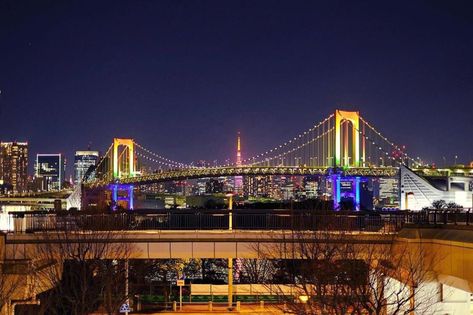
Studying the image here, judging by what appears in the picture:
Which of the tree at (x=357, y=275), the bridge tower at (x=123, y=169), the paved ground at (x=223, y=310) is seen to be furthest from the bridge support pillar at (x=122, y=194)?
the tree at (x=357, y=275)

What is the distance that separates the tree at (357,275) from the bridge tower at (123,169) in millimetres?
84669

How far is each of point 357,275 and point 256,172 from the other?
85.1 meters

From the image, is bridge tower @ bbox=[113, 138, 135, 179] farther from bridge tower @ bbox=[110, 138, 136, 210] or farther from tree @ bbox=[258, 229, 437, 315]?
tree @ bbox=[258, 229, 437, 315]

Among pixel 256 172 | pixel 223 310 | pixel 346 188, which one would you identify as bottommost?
pixel 223 310

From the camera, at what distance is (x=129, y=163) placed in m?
130

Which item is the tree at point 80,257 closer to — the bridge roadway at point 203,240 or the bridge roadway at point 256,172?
the bridge roadway at point 203,240

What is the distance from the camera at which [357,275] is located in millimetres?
23625

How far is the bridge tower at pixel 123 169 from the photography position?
116562 mm

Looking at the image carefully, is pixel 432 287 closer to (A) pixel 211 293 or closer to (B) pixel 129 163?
(A) pixel 211 293

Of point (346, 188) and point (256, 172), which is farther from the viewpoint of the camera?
point (256, 172)

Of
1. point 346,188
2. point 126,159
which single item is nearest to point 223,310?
point 346,188

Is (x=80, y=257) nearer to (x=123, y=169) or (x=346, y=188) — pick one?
(x=346, y=188)

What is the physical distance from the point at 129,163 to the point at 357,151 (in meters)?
Result: 41.7

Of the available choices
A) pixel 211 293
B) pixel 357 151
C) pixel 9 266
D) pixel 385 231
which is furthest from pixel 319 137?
pixel 9 266
